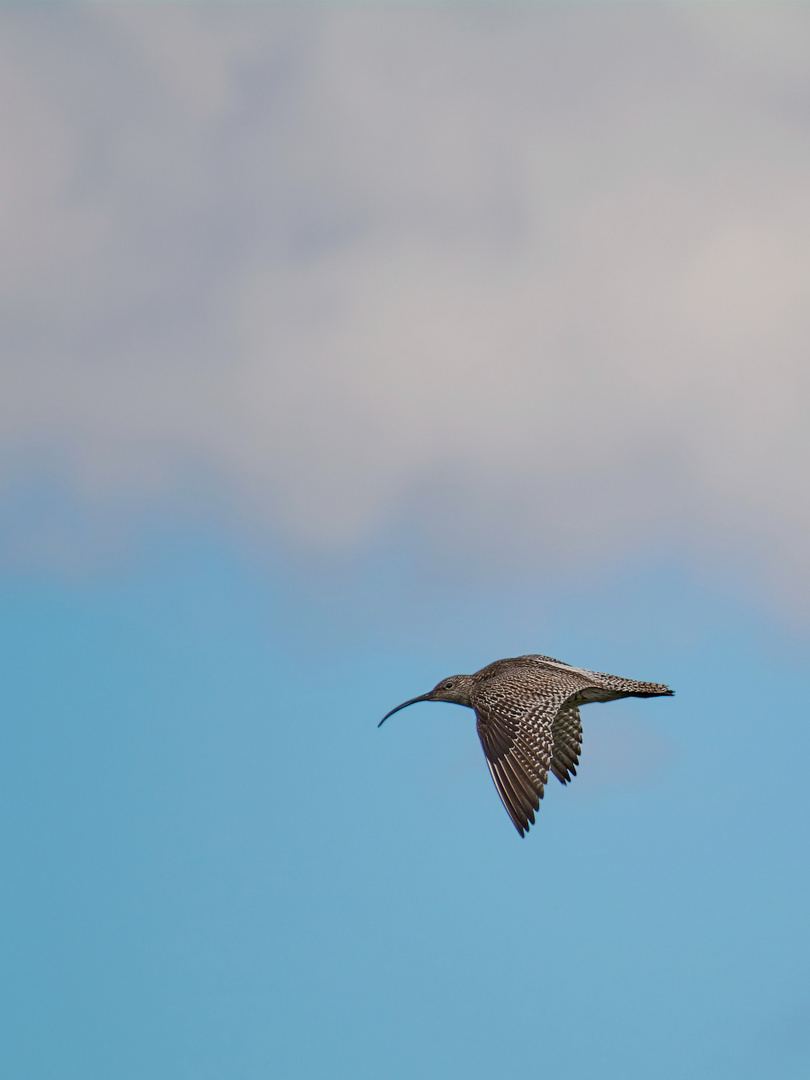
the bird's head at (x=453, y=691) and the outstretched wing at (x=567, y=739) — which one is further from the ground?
the bird's head at (x=453, y=691)

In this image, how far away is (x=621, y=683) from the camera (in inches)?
1067

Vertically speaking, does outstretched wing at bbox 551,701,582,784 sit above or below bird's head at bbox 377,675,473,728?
below

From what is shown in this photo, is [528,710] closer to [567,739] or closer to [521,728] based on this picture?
[521,728]

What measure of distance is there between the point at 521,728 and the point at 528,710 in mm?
687

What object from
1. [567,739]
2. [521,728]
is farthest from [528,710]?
[567,739]

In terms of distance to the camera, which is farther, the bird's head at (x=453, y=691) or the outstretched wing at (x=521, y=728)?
the bird's head at (x=453, y=691)

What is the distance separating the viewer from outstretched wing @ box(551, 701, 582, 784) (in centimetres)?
2822

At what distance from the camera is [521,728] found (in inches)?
971

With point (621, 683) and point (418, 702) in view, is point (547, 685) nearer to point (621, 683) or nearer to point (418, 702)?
point (621, 683)

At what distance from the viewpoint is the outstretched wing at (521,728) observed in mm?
23109

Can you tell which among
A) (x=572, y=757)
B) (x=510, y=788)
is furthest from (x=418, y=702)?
(x=510, y=788)

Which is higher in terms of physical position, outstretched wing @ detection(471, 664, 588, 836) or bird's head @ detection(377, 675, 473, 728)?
bird's head @ detection(377, 675, 473, 728)

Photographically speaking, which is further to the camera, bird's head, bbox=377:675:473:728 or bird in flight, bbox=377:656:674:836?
bird's head, bbox=377:675:473:728

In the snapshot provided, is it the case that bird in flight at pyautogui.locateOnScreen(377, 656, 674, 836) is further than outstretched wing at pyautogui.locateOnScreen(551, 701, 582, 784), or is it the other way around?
outstretched wing at pyautogui.locateOnScreen(551, 701, 582, 784)
